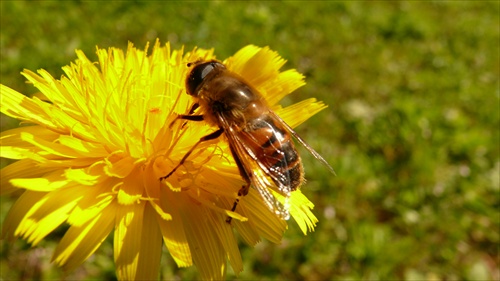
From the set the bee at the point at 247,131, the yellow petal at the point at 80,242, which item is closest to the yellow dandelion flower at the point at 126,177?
the yellow petal at the point at 80,242

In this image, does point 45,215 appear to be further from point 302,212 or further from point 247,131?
point 302,212

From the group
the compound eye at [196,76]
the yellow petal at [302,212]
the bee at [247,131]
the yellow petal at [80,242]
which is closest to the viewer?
the yellow petal at [80,242]

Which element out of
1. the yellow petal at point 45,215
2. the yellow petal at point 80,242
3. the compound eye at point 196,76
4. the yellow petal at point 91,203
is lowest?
the yellow petal at point 80,242

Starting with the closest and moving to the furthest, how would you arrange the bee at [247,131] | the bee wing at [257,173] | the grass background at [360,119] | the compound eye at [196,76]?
the bee wing at [257,173], the bee at [247,131], the compound eye at [196,76], the grass background at [360,119]

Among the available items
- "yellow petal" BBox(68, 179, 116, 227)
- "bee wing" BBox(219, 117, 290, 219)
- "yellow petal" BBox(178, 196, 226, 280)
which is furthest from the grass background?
"bee wing" BBox(219, 117, 290, 219)

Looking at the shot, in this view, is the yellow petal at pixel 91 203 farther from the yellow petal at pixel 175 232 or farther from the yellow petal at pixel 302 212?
the yellow petal at pixel 302 212

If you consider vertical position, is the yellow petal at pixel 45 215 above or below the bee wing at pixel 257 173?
above

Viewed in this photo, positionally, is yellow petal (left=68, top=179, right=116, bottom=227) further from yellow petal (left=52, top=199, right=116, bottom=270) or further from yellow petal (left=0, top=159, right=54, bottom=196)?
yellow petal (left=0, top=159, right=54, bottom=196)

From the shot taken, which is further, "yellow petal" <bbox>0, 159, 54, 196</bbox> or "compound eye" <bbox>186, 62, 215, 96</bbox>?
"compound eye" <bbox>186, 62, 215, 96</bbox>
